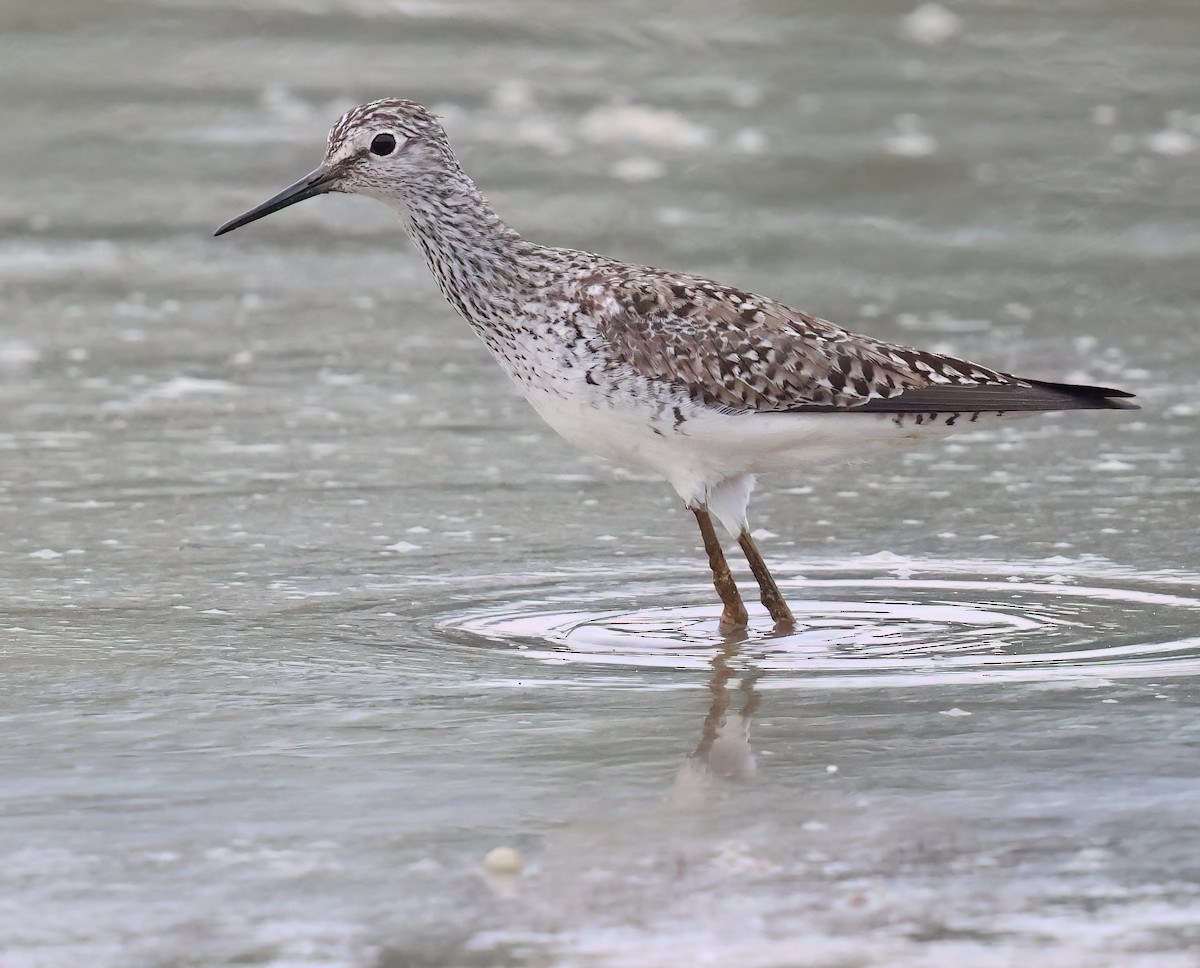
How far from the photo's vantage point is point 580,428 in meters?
6.83

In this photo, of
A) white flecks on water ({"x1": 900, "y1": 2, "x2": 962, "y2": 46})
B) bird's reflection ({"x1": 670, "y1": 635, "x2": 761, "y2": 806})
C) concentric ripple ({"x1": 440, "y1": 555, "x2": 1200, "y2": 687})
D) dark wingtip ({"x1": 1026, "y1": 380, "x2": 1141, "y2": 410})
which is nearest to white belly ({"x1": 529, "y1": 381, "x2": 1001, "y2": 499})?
dark wingtip ({"x1": 1026, "y1": 380, "x2": 1141, "y2": 410})

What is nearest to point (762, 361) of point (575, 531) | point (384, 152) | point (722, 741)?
point (575, 531)

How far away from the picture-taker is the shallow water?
4.25 m

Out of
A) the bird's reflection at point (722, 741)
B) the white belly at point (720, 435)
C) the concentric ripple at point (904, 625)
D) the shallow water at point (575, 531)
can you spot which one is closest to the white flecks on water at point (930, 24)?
the shallow water at point (575, 531)

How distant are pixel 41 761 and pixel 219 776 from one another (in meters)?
0.47

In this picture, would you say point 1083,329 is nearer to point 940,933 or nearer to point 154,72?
point 154,72

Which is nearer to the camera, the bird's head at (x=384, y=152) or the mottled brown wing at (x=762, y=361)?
the mottled brown wing at (x=762, y=361)

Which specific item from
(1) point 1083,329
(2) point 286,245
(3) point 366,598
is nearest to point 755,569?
(3) point 366,598

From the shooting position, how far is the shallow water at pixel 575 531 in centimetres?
425

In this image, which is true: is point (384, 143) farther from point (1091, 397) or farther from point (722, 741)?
point (722, 741)

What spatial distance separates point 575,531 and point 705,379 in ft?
4.63

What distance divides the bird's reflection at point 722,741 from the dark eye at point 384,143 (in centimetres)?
226

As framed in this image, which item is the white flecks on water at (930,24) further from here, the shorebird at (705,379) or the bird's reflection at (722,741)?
the bird's reflection at (722,741)

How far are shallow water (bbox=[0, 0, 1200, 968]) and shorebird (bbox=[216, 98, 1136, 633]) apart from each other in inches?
19.1
